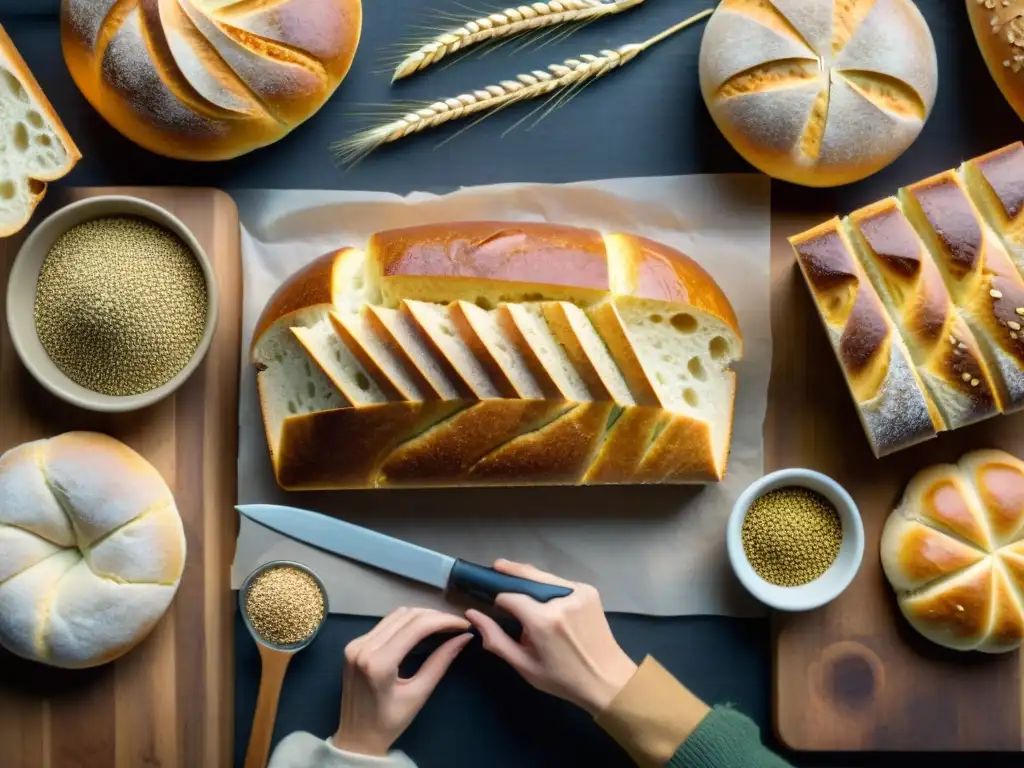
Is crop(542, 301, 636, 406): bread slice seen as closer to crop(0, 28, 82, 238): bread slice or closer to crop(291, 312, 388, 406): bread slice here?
crop(291, 312, 388, 406): bread slice

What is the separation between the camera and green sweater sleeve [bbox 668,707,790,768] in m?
1.69

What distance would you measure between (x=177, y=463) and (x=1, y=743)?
0.62 meters

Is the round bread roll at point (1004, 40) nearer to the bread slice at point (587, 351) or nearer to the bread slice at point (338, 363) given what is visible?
the bread slice at point (587, 351)

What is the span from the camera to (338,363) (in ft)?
5.74

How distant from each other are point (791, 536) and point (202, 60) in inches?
53.7

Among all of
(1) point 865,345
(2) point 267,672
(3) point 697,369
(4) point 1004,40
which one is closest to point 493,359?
(3) point 697,369

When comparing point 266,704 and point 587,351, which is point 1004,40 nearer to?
point 587,351

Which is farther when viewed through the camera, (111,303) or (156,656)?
(156,656)

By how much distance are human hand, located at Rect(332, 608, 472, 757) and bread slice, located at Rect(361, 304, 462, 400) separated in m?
0.44

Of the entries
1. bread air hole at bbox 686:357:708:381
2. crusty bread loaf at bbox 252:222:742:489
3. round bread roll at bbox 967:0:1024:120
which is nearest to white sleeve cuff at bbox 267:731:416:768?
crusty bread loaf at bbox 252:222:742:489

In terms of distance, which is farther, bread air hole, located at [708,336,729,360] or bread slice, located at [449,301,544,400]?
bread air hole, located at [708,336,729,360]

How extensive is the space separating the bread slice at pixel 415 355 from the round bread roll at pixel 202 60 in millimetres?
431

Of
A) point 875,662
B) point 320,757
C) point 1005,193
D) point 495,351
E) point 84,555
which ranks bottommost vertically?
point 320,757

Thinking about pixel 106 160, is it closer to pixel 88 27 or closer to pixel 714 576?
pixel 88 27
